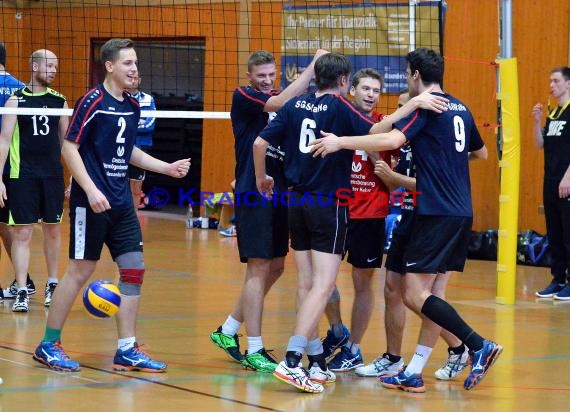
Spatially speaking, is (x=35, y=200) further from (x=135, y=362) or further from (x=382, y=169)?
(x=382, y=169)

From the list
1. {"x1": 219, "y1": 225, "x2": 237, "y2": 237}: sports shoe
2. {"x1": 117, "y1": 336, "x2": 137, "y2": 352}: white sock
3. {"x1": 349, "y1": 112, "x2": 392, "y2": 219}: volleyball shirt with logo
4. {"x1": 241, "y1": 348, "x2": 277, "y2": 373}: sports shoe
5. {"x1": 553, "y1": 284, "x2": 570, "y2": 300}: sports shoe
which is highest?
{"x1": 349, "y1": 112, "x2": 392, "y2": 219}: volleyball shirt with logo

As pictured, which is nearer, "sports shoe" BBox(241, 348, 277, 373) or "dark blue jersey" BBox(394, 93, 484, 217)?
"dark blue jersey" BBox(394, 93, 484, 217)

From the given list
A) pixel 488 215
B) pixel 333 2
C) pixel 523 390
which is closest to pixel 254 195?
pixel 523 390

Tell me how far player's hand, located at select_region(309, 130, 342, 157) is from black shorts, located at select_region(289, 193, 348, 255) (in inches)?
14.0

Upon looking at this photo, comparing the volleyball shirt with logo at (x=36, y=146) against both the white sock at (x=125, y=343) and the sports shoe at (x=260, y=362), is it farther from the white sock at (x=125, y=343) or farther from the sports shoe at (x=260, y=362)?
the sports shoe at (x=260, y=362)

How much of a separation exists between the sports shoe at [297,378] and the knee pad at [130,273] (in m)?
1.16

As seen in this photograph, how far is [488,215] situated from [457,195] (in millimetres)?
9337

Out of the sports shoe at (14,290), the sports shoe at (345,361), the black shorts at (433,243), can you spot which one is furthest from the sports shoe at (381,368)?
the sports shoe at (14,290)

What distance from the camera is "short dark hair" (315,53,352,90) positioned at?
6.39 meters

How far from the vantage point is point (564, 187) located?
1093cm

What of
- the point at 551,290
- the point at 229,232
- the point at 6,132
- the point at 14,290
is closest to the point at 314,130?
the point at 6,132

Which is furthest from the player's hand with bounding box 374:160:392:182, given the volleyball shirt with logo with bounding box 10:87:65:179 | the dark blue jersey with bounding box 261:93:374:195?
the volleyball shirt with logo with bounding box 10:87:65:179

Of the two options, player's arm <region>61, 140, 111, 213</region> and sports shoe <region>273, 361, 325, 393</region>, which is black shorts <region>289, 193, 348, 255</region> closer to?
sports shoe <region>273, 361, 325, 393</region>

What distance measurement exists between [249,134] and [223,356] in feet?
5.05
